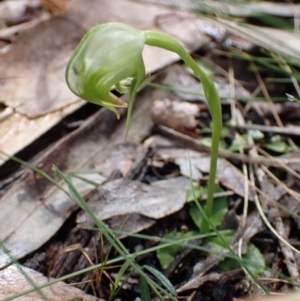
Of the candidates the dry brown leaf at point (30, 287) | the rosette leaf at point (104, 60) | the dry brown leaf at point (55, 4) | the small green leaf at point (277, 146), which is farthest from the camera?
the dry brown leaf at point (55, 4)

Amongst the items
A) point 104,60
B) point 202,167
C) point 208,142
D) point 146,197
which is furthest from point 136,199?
point 104,60

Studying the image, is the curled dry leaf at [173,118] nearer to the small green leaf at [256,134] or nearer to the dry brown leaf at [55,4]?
the small green leaf at [256,134]

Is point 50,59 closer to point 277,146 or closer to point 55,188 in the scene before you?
point 55,188

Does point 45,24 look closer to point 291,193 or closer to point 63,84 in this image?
point 63,84

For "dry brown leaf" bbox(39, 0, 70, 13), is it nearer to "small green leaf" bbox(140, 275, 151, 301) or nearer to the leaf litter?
the leaf litter

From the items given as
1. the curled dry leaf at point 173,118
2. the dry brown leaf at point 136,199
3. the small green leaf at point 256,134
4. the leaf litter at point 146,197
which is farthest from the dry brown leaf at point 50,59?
the small green leaf at point 256,134

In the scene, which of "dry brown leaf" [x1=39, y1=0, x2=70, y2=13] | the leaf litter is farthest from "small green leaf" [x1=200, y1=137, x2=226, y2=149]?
"dry brown leaf" [x1=39, y1=0, x2=70, y2=13]
